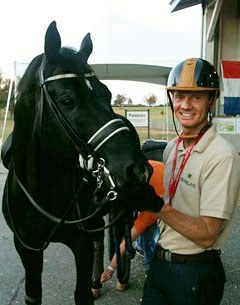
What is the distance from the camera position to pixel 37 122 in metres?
1.93

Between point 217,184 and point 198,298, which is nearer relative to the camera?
point 217,184

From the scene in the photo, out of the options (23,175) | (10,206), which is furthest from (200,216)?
(10,206)

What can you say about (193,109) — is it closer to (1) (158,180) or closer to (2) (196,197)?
(2) (196,197)

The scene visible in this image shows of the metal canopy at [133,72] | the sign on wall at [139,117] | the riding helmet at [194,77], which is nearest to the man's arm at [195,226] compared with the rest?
the riding helmet at [194,77]

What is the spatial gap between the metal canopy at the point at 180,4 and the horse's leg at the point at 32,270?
815 centimetres

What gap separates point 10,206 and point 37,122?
0.76m

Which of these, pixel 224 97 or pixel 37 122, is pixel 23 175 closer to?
pixel 37 122

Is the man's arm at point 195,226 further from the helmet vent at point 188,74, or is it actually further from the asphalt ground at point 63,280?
the asphalt ground at point 63,280

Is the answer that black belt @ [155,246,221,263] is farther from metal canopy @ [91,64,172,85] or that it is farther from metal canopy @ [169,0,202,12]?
metal canopy @ [91,64,172,85]

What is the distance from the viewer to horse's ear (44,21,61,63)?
178 cm

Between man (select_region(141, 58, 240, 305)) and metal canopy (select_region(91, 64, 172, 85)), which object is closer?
man (select_region(141, 58, 240, 305))

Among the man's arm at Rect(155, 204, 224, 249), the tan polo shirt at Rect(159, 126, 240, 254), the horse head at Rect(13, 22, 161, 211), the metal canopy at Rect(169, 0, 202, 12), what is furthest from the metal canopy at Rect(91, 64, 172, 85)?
the man's arm at Rect(155, 204, 224, 249)

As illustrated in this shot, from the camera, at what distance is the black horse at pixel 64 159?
1.60 m

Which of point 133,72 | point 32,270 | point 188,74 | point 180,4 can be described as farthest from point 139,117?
point 188,74
